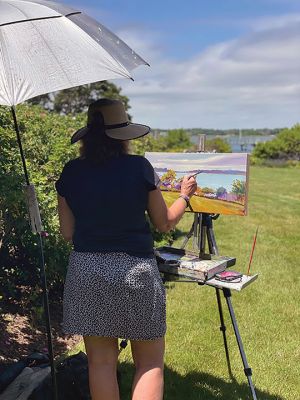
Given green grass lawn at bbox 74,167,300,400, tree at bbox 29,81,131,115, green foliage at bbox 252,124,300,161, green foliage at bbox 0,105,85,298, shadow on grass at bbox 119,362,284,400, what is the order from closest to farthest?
shadow on grass at bbox 119,362,284,400 → green grass lawn at bbox 74,167,300,400 → green foliage at bbox 0,105,85,298 → tree at bbox 29,81,131,115 → green foliage at bbox 252,124,300,161

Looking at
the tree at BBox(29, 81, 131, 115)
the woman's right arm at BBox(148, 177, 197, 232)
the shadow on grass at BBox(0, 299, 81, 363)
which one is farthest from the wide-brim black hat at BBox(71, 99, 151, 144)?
the tree at BBox(29, 81, 131, 115)

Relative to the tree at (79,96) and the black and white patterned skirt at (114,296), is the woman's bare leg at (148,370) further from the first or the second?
the tree at (79,96)

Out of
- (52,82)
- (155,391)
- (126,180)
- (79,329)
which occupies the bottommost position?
(155,391)

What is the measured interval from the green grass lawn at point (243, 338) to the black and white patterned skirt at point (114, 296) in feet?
4.09

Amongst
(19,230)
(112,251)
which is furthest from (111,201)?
(19,230)

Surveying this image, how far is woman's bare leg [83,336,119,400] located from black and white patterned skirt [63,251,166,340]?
0.09 m

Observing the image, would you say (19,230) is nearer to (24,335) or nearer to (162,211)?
(24,335)

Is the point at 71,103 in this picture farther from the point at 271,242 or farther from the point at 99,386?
the point at 99,386

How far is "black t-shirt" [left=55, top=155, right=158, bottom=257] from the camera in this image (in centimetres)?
214

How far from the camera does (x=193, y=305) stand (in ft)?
17.0

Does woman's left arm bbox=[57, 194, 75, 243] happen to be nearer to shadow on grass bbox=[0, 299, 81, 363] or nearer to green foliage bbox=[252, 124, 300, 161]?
Answer: shadow on grass bbox=[0, 299, 81, 363]

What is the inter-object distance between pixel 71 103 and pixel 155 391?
31824 mm

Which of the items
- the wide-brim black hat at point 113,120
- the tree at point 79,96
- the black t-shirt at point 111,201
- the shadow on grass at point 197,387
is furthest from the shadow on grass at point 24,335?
the tree at point 79,96

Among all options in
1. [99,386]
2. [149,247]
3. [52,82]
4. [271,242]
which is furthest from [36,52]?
[271,242]
